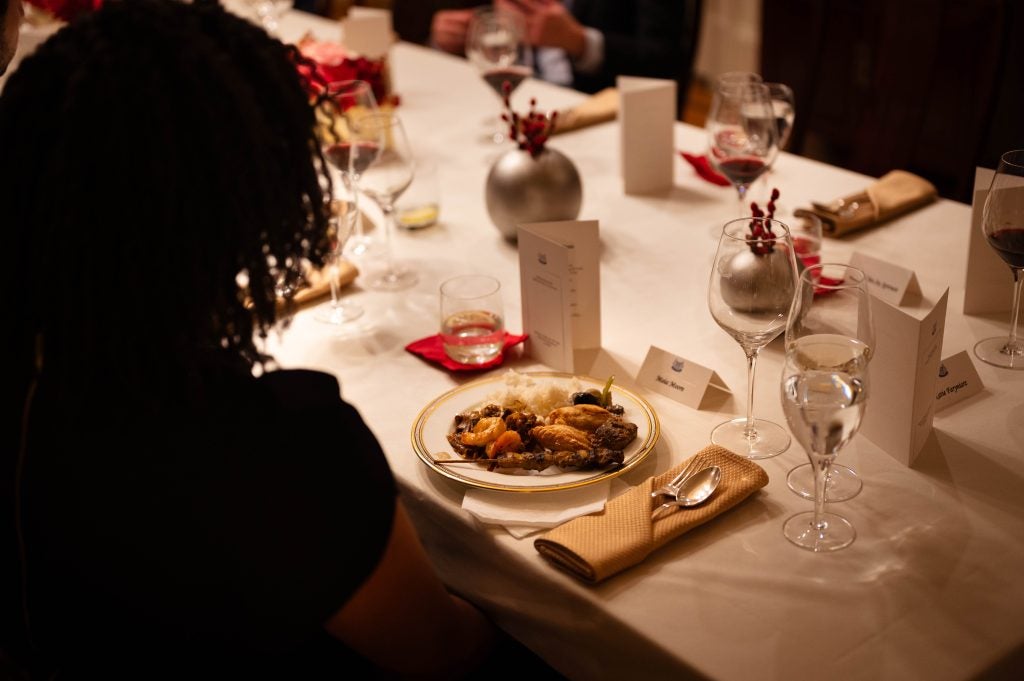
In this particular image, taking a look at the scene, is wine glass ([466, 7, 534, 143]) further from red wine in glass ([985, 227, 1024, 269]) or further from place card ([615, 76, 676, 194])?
red wine in glass ([985, 227, 1024, 269])

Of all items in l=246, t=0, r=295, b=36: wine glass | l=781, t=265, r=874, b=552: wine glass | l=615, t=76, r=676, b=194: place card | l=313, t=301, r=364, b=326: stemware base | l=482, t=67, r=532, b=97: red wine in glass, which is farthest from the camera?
l=246, t=0, r=295, b=36: wine glass

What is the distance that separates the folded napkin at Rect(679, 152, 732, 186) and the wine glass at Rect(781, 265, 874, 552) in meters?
1.03

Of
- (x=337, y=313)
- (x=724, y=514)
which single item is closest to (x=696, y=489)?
(x=724, y=514)

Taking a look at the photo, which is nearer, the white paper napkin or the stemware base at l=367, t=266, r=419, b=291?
the white paper napkin

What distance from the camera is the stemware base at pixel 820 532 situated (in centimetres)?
103

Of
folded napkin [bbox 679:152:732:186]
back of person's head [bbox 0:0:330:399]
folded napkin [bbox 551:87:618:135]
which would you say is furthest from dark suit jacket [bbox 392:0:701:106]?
back of person's head [bbox 0:0:330:399]

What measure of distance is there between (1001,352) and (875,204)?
51 centimetres

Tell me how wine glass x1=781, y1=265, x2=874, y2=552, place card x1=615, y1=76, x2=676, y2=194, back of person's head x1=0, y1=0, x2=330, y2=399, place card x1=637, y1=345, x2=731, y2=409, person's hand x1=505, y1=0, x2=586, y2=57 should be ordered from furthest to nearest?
person's hand x1=505, y1=0, x2=586, y2=57 < place card x1=615, y1=76, x2=676, y2=194 < place card x1=637, y1=345, x2=731, y2=409 < wine glass x1=781, y1=265, x2=874, y2=552 < back of person's head x1=0, y1=0, x2=330, y2=399

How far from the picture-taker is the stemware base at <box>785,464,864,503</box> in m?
1.11

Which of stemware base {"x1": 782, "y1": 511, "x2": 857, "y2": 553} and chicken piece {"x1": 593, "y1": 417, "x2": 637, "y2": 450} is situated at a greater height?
chicken piece {"x1": 593, "y1": 417, "x2": 637, "y2": 450}

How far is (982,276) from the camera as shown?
4.76 ft

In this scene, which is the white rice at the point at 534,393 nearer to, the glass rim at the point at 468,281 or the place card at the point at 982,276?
the glass rim at the point at 468,281

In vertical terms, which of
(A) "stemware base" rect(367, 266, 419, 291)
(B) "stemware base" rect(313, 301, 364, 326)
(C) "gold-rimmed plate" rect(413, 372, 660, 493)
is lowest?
(B) "stemware base" rect(313, 301, 364, 326)

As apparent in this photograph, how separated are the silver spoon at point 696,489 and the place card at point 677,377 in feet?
0.66
